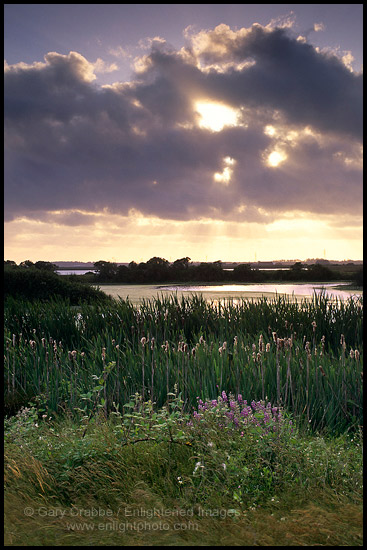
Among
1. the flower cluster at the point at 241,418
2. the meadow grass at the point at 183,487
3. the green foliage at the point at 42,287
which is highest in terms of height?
the green foliage at the point at 42,287

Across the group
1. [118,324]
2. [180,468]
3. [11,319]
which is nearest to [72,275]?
[11,319]

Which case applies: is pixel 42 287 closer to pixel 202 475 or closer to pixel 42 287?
pixel 42 287

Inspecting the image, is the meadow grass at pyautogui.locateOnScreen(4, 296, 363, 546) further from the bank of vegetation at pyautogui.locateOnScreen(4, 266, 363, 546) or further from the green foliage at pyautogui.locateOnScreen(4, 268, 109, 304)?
the green foliage at pyautogui.locateOnScreen(4, 268, 109, 304)

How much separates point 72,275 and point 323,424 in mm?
18570

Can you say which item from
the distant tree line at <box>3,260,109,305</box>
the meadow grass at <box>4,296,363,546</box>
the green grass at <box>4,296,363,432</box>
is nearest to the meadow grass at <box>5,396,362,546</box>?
the meadow grass at <box>4,296,363,546</box>

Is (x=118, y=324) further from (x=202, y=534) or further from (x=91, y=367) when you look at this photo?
(x=202, y=534)

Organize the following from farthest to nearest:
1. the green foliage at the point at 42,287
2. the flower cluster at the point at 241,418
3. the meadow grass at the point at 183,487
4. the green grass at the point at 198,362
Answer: the green foliage at the point at 42,287
the green grass at the point at 198,362
the flower cluster at the point at 241,418
the meadow grass at the point at 183,487

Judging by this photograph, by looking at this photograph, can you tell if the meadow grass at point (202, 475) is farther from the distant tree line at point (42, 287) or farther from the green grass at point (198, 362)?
the distant tree line at point (42, 287)

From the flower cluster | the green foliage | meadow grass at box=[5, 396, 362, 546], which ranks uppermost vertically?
the green foliage

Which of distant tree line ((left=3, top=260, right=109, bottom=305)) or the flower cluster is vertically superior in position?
distant tree line ((left=3, top=260, right=109, bottom=305))

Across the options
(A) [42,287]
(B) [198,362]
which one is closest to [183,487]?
(B) [198,362]

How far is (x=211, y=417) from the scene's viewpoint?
492cm

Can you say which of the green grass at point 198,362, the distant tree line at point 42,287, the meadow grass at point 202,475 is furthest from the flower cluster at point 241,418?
the distant tree line at point 42,287

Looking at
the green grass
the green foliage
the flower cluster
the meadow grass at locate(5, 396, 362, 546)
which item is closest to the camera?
the meadow grass at locate(5, 396, 362, 546)
